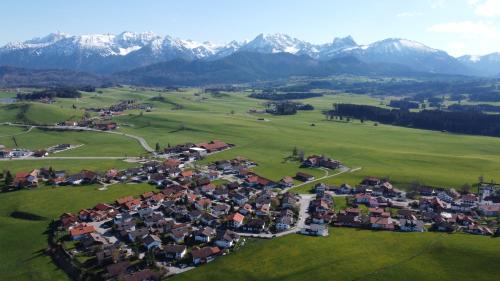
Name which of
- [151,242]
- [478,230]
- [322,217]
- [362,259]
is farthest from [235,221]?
[478,230]

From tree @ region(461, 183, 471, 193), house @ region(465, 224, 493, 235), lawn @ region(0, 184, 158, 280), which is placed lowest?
lawn @ region(0, 184, 158, 280)

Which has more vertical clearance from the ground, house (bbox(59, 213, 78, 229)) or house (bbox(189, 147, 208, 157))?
house (bbox(189, 147, 208, 157))

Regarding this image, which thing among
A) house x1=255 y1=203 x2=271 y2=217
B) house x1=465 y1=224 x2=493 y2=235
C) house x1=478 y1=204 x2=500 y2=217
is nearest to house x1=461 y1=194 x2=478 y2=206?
house x1=478 y1=204 x2=500 y2=217

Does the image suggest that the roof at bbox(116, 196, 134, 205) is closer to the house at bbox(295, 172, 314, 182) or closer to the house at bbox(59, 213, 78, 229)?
the house at bbox(59, 213, 78, 229)

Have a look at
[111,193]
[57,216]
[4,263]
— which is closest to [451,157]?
[111,193]

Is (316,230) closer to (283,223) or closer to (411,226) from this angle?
(283,223)
